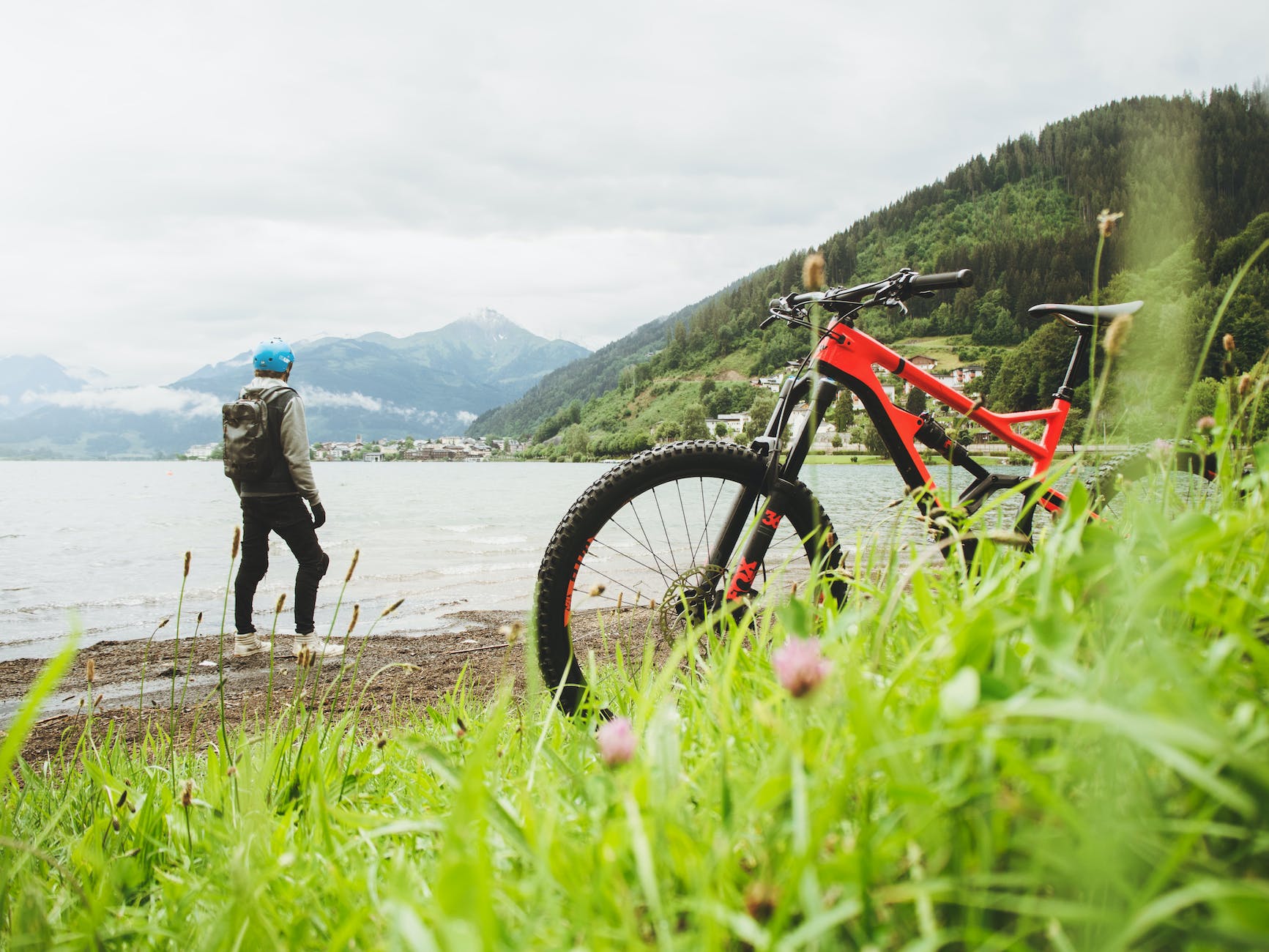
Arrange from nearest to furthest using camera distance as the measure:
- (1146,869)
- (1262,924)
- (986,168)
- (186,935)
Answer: (1262,924) < (1146,869) < (186,935) < (986,168)

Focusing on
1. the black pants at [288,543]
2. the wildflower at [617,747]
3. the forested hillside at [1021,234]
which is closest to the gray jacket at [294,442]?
the black pants at [288,543]

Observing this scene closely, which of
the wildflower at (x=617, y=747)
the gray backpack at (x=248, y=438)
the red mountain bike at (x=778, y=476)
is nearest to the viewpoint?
the wildflower at (x=617, y=747)

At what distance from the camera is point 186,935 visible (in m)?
1.28

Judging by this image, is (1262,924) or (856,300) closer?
(1262,924)

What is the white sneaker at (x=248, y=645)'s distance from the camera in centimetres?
676

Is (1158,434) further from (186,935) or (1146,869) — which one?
(186,935)

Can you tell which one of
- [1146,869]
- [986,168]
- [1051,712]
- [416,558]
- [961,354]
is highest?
[986,168]

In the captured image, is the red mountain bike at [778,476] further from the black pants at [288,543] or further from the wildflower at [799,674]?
the black pants at [288,543]

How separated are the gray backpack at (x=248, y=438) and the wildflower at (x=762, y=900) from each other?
22.6 ft

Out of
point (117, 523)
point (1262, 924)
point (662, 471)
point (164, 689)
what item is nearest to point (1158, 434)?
point (662, 471)

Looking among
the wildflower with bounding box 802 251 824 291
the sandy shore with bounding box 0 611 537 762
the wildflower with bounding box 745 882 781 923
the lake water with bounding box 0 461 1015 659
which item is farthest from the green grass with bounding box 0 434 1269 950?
the sandy shore with bounding box 0 611 537 762

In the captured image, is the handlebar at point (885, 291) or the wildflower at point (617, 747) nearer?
the wildflower at point (617, 747)

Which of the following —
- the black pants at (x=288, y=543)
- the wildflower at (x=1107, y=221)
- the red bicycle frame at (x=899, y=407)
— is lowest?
the black pants at (x=288, y=543)

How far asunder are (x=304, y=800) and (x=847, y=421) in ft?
8.84
